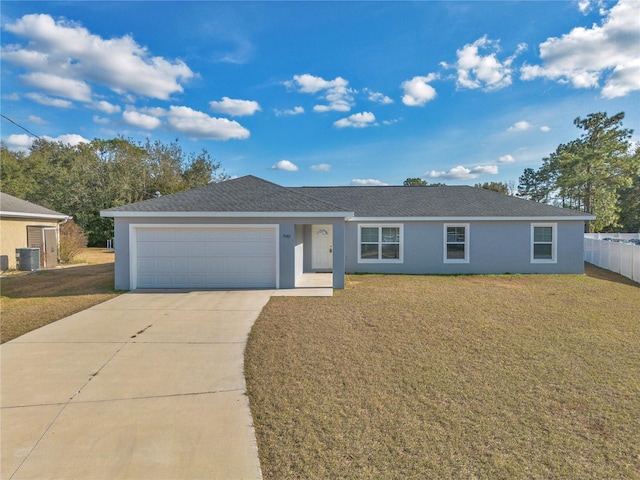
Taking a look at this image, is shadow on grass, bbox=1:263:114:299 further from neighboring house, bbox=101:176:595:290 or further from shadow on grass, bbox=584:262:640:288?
shadow on grass, bbox=584:262:640:288

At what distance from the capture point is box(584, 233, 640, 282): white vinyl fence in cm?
1273

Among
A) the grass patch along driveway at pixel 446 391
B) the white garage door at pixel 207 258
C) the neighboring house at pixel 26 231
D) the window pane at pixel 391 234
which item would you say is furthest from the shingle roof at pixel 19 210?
the window pane at pixel 391 234

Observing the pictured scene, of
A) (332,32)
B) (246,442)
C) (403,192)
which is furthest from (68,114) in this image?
(246,442)

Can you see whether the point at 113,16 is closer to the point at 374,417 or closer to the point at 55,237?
the point at 55,237

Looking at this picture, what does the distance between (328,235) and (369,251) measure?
200 centimetres

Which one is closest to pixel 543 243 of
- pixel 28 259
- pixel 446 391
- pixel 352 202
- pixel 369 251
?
pixel 369 251

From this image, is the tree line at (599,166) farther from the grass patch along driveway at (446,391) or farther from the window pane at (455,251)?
the grass patch along driveway at (446,391)

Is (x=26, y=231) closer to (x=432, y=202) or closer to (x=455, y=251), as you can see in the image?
(x=432, y=202)

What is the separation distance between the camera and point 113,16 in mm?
10891

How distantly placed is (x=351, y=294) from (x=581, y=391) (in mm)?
6442

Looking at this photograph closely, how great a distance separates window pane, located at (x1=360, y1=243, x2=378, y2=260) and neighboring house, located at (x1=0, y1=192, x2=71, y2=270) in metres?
15.7

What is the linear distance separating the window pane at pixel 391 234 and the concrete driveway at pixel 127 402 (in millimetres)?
9057

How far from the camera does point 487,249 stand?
14.5 metres

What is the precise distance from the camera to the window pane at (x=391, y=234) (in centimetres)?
1465
